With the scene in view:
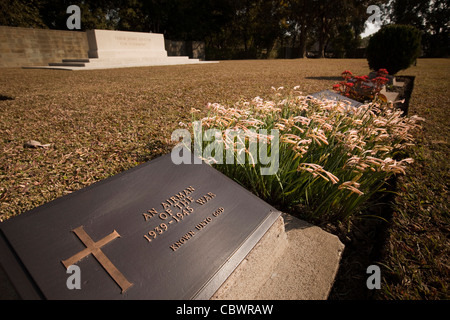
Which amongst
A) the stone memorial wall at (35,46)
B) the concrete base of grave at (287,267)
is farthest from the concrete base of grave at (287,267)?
the stone memorial wall at (35,46)

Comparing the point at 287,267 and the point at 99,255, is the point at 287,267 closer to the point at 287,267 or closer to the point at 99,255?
the point at 287,267

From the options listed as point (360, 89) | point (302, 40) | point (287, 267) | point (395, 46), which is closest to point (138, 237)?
point (287, 267)

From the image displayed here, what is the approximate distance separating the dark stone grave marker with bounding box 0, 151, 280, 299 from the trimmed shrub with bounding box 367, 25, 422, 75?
9748 mm

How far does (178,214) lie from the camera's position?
130 centimetres

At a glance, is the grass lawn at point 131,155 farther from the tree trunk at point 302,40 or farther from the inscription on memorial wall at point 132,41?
the tree trunk at point 302,40

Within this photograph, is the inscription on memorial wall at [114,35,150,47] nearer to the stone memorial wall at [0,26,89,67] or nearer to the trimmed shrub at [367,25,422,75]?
the stone memorial wall at [0,26,89,67]

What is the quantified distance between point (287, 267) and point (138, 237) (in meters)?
0.99

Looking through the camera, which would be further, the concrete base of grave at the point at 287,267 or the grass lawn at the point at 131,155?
the grass lawn at the point at 131,155

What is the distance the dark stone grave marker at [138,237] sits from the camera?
913 mm

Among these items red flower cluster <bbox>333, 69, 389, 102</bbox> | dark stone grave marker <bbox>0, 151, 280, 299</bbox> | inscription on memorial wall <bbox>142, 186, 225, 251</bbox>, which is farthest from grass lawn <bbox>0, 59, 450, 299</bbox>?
inscription on memorial wall <bbox>142, 186, 225, 251</bbox>

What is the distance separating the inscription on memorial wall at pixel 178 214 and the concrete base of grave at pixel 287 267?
0.30 meters
